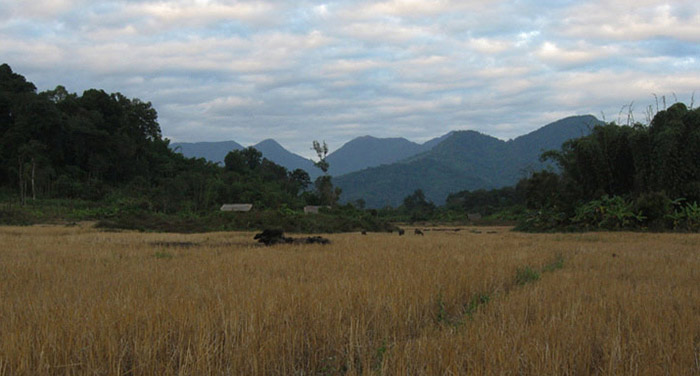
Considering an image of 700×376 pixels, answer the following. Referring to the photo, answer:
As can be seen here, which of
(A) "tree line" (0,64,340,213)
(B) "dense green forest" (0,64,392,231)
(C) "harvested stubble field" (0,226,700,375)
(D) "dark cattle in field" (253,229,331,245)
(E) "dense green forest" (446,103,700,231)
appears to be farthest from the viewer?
(A) "tree line" (0,64,340,213)

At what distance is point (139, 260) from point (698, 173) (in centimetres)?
2166

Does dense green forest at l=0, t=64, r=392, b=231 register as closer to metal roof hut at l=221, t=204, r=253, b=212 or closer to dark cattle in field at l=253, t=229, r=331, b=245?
metal roof hut at l=221, t=204, r=253, b=212

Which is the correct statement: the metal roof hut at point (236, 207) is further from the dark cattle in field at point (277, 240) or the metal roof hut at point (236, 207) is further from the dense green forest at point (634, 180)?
the dark cattle in field at point (277, 240)

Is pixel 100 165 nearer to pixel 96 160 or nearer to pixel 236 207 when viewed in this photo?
pixel 96 160

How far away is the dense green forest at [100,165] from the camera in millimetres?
37875

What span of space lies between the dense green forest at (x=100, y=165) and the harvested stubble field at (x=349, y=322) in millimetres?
22933

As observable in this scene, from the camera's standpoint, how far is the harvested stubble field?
A: 2834mm

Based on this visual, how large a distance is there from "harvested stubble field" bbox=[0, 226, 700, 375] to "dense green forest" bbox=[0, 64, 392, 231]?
2293 centimetres

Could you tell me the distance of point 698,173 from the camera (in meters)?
19.6

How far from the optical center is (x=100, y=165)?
46625 mm

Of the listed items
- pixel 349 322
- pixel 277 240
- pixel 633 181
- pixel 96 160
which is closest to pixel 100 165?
pixel 96 160

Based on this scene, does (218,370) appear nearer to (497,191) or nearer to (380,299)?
(380,299)

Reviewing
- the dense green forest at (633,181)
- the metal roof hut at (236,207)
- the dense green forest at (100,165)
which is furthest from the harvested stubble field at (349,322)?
the metal roof hut at (236,207)

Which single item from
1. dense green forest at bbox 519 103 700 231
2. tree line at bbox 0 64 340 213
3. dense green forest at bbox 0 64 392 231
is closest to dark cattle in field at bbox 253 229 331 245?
→ dense green forest at bbox 519 103 700 231
